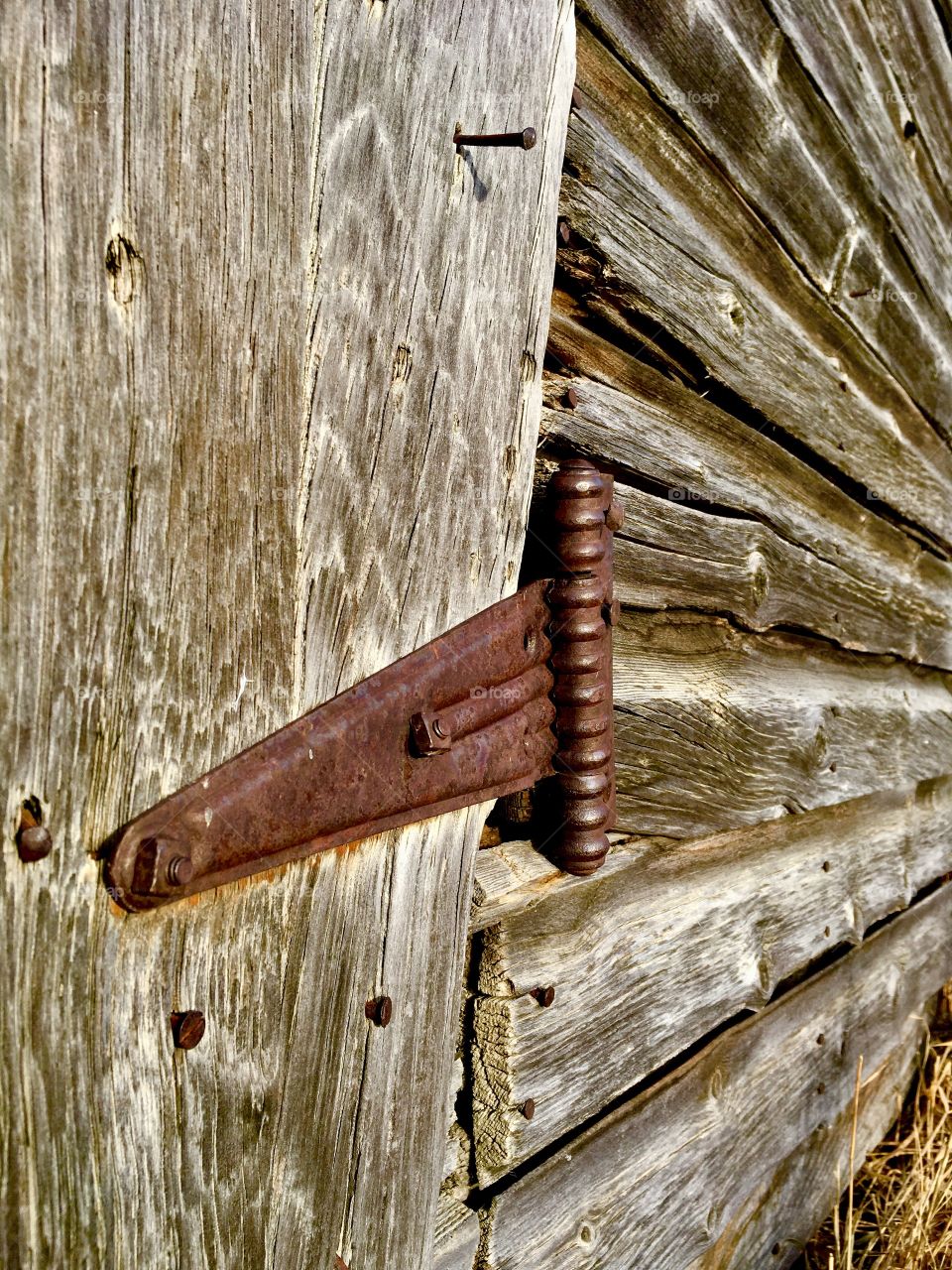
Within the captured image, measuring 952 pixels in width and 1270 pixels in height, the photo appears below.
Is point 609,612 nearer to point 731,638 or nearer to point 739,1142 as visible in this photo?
point 731,638

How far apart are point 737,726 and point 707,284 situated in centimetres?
70

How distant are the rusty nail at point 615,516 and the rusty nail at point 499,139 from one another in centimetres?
41

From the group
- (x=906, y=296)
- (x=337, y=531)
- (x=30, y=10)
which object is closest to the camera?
(x=30, y=10)

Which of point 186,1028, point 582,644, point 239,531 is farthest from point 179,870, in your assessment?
point 582,644

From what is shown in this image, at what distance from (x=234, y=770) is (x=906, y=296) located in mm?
2132

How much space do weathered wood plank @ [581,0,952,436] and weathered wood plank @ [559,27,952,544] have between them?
0.04 metres

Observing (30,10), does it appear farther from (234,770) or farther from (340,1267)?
(340,1267)

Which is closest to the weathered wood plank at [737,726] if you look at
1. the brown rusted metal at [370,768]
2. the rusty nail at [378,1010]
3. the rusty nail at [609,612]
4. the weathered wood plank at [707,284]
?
the rusty nail at [609,612]

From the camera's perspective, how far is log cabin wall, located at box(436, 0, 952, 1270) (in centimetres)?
123

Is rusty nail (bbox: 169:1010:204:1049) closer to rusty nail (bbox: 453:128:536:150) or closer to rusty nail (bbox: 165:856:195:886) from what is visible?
rusty nail (bbox: 165:856:195:886)

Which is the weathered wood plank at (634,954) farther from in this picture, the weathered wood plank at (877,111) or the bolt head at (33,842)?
the weathered wood plank at (877,111)

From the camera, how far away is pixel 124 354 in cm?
66

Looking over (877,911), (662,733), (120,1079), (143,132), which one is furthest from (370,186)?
(877,911)

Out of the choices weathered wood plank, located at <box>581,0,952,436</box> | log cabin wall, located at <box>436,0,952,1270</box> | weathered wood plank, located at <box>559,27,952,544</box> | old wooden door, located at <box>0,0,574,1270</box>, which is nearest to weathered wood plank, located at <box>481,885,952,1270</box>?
log cabin wall, located at <box>436,0,952,1270</box>
